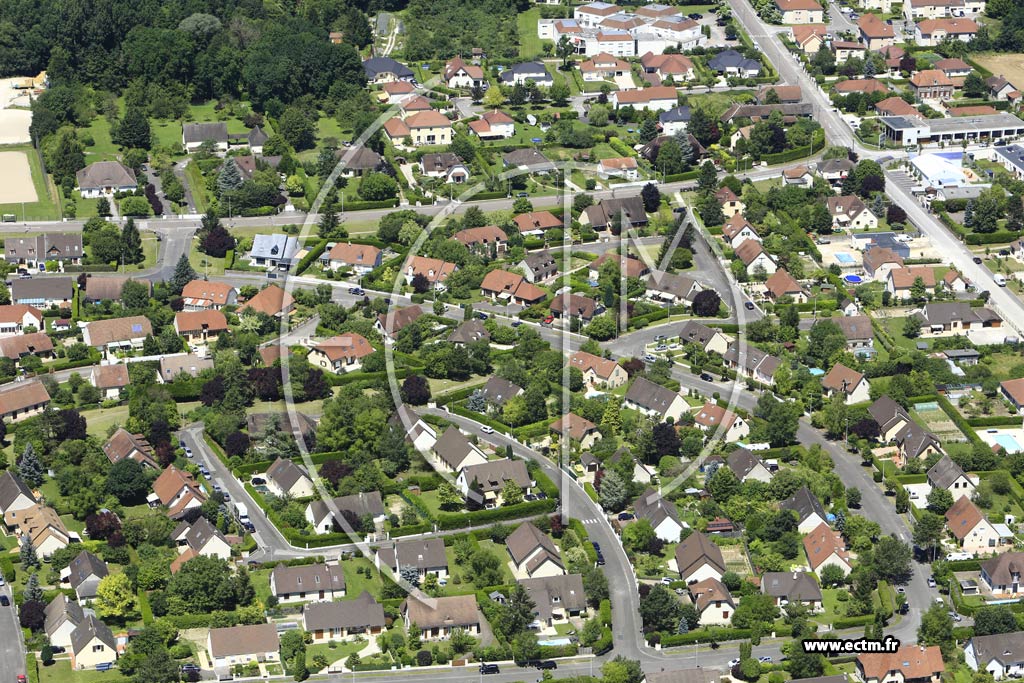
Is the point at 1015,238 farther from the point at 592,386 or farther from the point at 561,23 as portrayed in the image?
the point at 561,23

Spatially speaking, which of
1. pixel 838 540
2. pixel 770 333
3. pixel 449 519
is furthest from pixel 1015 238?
pixel 449 519

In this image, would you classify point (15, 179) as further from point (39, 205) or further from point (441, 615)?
point (441, 615)

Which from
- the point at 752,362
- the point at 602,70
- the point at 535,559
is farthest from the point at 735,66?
the point at 535,559

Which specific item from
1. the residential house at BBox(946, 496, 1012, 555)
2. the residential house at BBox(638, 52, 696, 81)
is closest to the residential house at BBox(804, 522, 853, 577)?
the residential house at BBox(946, 496, 1012, 555)

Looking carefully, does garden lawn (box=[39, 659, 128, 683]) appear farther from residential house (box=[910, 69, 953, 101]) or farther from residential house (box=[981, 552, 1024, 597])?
residential house (box=[910, 69, 953, 101])

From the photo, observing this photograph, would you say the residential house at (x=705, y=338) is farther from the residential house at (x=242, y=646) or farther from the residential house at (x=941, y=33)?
the residential house at (x=941, y=33)

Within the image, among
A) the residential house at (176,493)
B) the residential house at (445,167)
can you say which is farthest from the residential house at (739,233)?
the residential house at (176,493)
